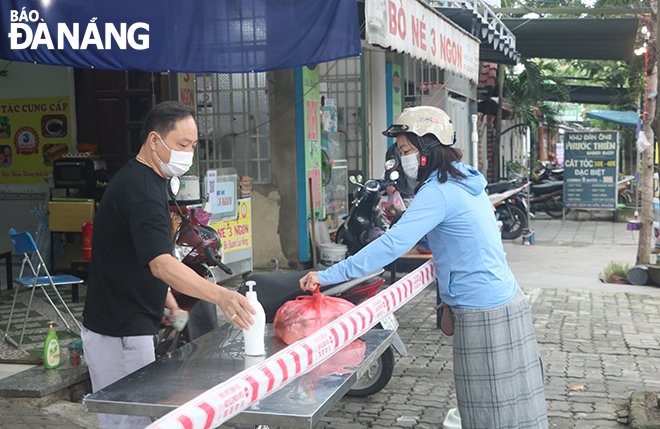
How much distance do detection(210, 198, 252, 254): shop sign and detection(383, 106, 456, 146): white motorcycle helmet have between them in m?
5.56

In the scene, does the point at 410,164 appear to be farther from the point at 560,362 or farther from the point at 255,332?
the point at 560,362

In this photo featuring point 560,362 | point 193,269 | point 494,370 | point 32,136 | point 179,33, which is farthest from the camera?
point 32,136

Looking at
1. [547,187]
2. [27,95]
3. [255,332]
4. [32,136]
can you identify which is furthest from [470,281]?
[547,187]

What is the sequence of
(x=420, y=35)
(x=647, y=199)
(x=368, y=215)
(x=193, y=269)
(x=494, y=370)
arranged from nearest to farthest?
(x=494, y=370), (x=193, y=269), (x=420, y=35), (x=368, y=215), (x=647, y=199)

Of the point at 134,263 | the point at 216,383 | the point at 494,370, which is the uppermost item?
the point at 134,263

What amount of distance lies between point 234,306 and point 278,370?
37cm

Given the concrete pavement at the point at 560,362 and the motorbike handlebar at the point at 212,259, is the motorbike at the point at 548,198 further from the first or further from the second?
the motorbike handlebar at the point at 212,259

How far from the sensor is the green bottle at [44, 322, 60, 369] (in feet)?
19.4

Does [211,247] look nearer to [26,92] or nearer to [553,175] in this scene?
[26,92]

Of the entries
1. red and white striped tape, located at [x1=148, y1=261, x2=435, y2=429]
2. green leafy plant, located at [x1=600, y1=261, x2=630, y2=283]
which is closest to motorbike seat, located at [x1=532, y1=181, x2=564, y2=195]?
green leafy plant, located at [x1=600, y1=261, x2=630, y2=283]

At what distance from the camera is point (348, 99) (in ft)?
44.5

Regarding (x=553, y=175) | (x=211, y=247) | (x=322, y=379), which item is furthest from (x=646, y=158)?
(x=553, y=175)

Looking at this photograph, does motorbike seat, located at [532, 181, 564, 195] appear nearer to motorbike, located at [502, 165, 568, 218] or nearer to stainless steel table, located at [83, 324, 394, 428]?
motorbike, located at [502, 165, 568, 218]

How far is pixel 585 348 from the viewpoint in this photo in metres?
7.35
